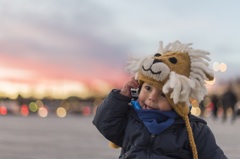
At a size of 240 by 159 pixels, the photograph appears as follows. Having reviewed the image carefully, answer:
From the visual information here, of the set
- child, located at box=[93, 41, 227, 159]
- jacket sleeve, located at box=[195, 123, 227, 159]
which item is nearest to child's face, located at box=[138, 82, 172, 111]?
child, located at box=[93, 41, 227, 159]

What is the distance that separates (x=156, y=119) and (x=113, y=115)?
33 centimetres

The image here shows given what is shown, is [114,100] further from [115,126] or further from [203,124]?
[203,124]

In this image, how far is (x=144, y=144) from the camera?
13.1 feet

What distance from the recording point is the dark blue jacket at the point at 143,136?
3.99 metres

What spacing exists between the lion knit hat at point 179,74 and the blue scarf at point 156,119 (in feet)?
0.20

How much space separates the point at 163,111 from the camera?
4.06m

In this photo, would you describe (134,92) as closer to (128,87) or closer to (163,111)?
(128,87)

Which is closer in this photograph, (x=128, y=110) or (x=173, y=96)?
(x=173, y=96)

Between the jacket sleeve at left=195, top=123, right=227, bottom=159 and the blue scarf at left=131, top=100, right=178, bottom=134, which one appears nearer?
the blue scarf at left=131, top=100, right=178, bottom=134

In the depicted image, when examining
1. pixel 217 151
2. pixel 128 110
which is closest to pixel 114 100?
pixel 128 110

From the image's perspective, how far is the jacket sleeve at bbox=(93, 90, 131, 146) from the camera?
4223 millimetres

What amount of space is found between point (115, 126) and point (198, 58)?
715 mm

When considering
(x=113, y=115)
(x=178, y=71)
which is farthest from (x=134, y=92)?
(x=178, y=71)

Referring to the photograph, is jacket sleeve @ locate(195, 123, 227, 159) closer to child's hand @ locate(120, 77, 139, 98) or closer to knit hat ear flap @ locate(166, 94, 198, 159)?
knit hat ear flap @ locate(166, 94, 198, 159)
